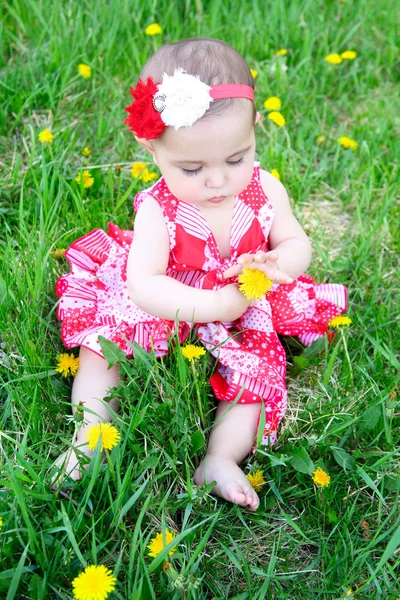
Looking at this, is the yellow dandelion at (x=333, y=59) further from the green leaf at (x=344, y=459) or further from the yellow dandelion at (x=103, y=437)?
the yellow dandelion at (x=103, y=437)

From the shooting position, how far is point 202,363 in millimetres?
1657

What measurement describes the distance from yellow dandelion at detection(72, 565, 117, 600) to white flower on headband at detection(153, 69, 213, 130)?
89 cm

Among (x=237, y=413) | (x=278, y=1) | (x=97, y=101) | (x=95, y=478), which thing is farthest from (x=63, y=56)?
(x=95, y=478)

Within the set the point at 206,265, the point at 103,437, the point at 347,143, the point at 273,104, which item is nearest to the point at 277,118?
the point at 273,104

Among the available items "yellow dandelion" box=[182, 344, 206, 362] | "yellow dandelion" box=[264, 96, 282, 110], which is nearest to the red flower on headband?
"yellow dandelion" box=[182, 344, 206, 362]

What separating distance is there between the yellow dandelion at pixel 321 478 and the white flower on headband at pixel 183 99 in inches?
32.2

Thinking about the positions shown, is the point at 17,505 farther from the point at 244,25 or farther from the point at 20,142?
the point at 244,25

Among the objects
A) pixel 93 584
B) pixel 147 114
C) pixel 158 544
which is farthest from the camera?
pixel 147 114

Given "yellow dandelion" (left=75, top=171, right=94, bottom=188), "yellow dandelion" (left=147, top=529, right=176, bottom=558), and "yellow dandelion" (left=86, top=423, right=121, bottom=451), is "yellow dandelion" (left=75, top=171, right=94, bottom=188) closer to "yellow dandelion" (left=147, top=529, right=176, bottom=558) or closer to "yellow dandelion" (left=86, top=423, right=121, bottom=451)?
"yellow dandelion" (left=86, top=423, right=121, bottom=451)

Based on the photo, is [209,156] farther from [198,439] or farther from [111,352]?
[198,439]

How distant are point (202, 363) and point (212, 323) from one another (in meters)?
0.11

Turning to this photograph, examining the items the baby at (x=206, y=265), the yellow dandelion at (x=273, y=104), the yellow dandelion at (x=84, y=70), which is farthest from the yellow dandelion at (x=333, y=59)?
the baby at (x=206, y=265)

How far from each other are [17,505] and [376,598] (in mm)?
753

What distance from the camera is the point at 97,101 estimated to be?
98.1 inches
